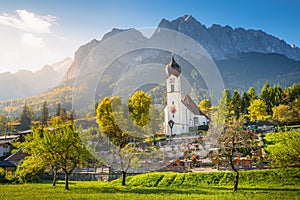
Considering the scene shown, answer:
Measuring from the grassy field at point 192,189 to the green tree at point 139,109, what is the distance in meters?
16.2

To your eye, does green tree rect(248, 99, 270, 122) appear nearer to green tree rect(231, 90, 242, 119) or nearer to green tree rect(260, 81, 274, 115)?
green tree rect(231, 90, 242, 119)

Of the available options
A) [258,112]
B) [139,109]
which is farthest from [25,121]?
[258,112]

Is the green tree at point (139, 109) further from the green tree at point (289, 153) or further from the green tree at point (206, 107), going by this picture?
the green tree at point (206, 107)

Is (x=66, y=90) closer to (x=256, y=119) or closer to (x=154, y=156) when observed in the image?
(x=256, y=119)

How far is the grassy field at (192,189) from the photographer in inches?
542

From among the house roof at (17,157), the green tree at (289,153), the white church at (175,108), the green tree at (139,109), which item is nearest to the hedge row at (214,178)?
the green tree at (289,153)

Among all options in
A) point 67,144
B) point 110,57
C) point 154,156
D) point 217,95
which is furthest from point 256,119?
point 110,57

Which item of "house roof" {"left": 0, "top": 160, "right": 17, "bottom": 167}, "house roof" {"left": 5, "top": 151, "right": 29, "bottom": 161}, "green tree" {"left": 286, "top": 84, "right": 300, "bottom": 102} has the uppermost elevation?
"green tree" {"left": 286, "top": 84, "right": 300, "bottom": 102}

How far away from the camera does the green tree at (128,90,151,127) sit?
36.7 meters

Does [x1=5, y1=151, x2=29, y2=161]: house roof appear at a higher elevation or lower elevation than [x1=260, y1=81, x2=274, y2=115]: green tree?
lower

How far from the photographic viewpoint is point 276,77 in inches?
7141

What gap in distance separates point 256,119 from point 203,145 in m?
20.4

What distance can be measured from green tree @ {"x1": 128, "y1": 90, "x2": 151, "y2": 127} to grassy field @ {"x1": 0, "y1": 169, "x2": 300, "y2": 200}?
16.2 metres

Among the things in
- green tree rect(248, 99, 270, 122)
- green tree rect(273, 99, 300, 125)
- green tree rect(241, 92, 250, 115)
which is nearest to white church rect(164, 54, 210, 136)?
green tree rect(248, 99, 270, 122)
